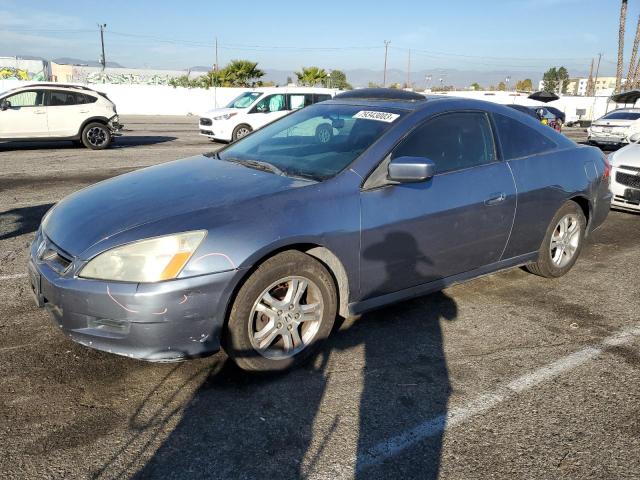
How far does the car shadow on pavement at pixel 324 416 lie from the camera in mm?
2500

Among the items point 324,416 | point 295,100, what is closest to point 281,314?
point 324,416

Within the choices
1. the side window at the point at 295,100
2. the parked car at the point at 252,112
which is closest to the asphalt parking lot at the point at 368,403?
the parked car at the point at 252,112

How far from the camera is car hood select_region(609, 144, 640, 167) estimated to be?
7.72 metres

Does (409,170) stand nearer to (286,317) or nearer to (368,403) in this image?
(286,317)

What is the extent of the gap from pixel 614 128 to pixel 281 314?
2068cm

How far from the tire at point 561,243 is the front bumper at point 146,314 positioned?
3.09 metres

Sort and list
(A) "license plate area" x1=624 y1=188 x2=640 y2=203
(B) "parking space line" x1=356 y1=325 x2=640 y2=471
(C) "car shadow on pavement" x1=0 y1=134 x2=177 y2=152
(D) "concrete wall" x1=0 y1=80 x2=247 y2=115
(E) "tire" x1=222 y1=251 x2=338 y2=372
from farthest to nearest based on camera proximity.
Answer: (D) "concrete wall" x1=0 y1=80 x2=247 y2=115 < (C) "car shadow on pavement" x1=0 y1=134 x2=177 y2=152 < (A) "license plate area" x1=624 y1=188 x2=640 y2=203 < (E) "tire" x1=222 y1=251 x2=338 y2=372 < (B) "parking space line" x1=356 y1=325 x2=640 y2=471

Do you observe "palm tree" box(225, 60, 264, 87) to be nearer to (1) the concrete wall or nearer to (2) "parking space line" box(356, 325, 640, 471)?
(1) the concrete wall

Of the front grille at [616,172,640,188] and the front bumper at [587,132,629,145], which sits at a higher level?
the front grille at [616,172,640,188]

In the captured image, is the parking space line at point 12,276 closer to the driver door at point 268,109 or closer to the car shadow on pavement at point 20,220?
the car shadow on pavement at point 20,220

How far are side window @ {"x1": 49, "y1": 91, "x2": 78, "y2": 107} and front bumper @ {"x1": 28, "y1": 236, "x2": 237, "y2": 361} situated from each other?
40.6 feet

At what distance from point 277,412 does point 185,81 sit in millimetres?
44931

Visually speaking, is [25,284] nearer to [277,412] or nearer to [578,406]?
[277,412]

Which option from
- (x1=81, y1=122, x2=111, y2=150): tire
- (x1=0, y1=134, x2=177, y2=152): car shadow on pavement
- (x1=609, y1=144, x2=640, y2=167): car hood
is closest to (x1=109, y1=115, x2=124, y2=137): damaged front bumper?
(x1=81, y1=122, x2=111, y2=150): tire
